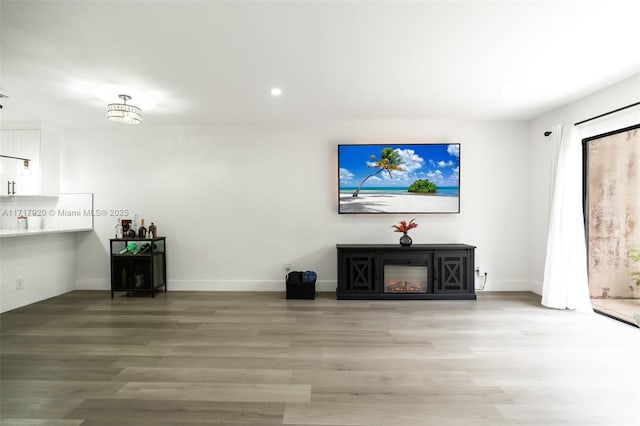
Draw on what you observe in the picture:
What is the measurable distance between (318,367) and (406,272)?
2329 millimetres

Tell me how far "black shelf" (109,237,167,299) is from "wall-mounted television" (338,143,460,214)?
288 centimetres

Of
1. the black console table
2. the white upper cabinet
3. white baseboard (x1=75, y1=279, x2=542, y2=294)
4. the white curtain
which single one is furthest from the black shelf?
the white curtain

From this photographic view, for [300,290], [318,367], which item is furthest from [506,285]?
[318,367]

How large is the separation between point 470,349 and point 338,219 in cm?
261

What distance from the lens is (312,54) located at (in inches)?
109

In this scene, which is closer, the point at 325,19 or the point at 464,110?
the point at 325,19

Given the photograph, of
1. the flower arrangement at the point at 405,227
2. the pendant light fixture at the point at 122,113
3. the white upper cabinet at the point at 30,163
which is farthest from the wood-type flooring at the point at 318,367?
the pendant light fixture at the point at 122,113

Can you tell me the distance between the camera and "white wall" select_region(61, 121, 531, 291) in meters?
4.84

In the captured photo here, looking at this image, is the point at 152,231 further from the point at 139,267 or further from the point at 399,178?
the point at 399,178

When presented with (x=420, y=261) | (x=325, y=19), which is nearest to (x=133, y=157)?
(x=325, y=19)

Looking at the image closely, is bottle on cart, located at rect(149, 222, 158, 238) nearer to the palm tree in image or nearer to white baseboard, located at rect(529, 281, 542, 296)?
the palm tree in image

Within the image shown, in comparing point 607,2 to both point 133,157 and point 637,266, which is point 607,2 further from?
point 133,157

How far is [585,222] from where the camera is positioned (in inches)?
156

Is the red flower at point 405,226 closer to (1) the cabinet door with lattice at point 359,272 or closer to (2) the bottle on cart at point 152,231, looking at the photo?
(1) the cabinet door with lattice at point 359,272
